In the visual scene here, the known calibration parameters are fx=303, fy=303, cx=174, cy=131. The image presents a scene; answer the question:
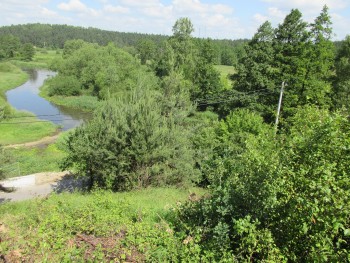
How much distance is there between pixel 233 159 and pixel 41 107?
158ft

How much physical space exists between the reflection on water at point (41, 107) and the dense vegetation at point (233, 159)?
675 inches

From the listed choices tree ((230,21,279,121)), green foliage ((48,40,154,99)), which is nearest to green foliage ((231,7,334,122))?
tree ((230,21,279,121))

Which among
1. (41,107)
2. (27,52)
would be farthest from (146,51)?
(27,52)

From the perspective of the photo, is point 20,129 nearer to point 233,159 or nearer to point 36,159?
point 36,159

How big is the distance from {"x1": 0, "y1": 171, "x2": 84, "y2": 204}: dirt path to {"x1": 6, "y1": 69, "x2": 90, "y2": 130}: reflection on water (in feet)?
52.3

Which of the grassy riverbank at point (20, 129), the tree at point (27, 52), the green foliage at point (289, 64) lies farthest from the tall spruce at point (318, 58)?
the tree at point (27, 52)

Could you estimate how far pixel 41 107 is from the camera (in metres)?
49.0

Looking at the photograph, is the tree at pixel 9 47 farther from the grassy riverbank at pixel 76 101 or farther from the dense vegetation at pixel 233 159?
the dense vegetation at pixel 233 159

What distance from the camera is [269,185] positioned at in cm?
492

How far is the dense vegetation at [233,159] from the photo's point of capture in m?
4.89

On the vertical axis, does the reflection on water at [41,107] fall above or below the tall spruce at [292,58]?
below

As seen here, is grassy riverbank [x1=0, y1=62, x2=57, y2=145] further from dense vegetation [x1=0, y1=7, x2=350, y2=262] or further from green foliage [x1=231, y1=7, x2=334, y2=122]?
green foliage [x1=231, y1=7, x2=334, y2=122]

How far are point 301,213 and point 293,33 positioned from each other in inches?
893

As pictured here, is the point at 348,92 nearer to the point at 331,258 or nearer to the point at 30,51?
the point at 331,258
